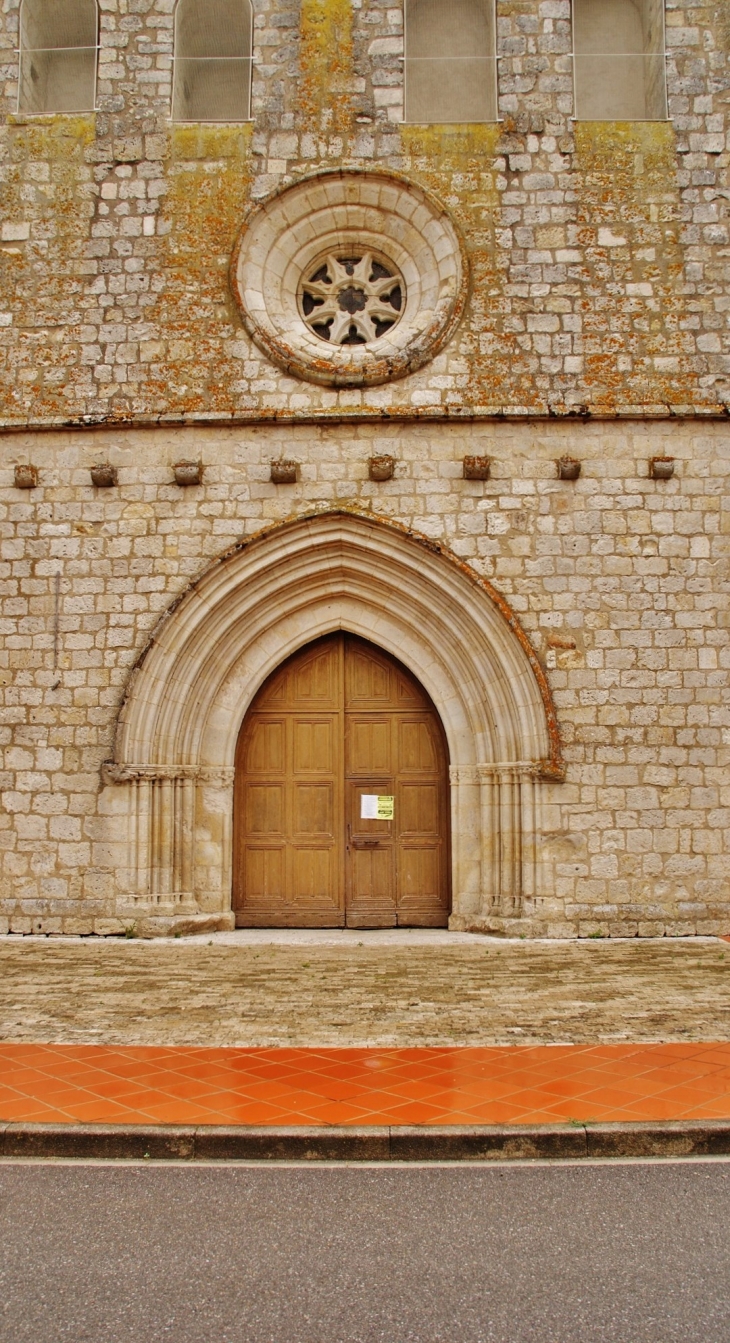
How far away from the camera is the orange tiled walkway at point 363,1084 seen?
3713 mm

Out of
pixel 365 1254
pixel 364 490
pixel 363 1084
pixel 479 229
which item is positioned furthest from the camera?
pixel 479 229

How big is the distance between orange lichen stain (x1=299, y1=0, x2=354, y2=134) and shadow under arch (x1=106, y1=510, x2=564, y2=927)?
3.34 metres

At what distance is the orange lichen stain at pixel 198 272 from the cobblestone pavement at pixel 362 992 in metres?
4.22

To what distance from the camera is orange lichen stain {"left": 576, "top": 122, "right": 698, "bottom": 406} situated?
801 cm

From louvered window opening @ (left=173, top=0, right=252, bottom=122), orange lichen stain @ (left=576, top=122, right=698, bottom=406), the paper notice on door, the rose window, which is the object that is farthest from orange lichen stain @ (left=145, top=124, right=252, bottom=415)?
the paper notice on door

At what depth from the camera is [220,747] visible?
26.7 feet

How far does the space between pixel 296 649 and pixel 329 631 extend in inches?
12.1

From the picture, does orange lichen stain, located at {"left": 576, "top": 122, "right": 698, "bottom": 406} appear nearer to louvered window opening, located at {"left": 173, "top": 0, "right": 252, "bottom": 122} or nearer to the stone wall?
the stone wall

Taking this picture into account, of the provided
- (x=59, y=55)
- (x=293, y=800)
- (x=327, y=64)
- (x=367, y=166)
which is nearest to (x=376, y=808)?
(x=293, y=800)

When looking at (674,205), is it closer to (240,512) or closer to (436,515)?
(436,515)

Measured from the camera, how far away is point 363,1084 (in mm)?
4066

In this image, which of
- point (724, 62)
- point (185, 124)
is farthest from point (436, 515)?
point (724, 62)

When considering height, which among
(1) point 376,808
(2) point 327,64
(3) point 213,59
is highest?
(3) point 213,59

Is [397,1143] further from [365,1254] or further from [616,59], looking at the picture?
[616,59]
